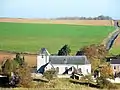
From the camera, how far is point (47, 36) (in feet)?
260

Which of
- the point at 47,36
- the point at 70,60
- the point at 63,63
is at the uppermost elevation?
the point at 47,36

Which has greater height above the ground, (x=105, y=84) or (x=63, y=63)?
(x=63, y=63)

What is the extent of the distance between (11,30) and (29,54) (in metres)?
24.1

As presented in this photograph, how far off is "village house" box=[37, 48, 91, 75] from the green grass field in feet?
50.9

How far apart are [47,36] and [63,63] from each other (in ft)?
109

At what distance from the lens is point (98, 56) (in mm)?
48344

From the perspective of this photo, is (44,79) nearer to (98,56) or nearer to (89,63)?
(89,63)

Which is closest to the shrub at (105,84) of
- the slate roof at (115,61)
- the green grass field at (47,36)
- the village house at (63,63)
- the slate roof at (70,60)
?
the village house at (63,63)

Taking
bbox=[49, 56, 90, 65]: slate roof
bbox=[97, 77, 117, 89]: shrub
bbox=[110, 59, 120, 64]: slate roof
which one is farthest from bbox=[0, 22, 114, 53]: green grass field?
bbox=[97, 77, 117, 89]: shrub

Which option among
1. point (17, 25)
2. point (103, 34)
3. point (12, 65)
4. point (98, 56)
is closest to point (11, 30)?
point (17, 25)

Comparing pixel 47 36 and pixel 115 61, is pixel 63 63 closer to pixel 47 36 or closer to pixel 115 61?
pixel 115 61

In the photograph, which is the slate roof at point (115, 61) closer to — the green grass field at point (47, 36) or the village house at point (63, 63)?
the village house at point (63, 63)

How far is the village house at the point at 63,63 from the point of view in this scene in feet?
150

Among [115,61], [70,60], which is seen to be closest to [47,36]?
[115,61]
